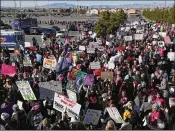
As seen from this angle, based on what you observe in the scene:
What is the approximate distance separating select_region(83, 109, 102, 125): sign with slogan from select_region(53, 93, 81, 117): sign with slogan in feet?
0.79

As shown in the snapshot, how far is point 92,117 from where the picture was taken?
10078 mm

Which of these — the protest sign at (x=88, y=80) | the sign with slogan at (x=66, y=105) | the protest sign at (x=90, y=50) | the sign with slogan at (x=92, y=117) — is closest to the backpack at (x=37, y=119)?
the sign with slogan at (x=66, y=105)

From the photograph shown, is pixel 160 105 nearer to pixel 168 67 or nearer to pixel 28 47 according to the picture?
pixel 168 67

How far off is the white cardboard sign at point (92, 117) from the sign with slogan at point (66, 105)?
0.24m

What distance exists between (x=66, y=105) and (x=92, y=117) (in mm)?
715

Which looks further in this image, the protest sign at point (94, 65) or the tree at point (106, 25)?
the tree at point (106, 25)

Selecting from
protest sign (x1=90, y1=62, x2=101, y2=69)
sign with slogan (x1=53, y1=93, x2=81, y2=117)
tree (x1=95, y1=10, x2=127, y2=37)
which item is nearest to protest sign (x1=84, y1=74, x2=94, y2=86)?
sign with slogan (x1=53, y1=93, x2=81, y2=117)

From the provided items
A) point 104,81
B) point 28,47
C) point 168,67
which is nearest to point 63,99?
point 104,81

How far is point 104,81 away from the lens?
15008 millimetres

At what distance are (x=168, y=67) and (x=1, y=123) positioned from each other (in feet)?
36.8

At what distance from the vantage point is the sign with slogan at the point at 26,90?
1154 cm

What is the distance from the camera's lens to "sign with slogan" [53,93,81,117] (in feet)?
33.5

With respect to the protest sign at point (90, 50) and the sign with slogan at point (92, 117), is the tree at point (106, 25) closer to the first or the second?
the protest sign at point (90, 50)

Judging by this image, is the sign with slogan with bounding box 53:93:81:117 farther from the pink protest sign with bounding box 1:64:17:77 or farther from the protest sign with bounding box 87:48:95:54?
the protest sign with bounding box 87:48:95:54
